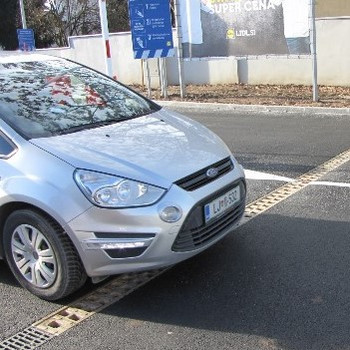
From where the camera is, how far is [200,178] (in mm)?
3857

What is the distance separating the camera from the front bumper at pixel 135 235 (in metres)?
3.54

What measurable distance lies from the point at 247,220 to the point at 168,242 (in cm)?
167

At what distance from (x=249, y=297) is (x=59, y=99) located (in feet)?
6.93

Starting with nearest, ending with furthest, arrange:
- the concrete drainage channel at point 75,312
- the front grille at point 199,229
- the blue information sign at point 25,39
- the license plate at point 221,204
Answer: the concrete drainage channel at point 75,312, the front grille at point 199,229, the license plate at point 221,204, the blue information sign at point 25,39

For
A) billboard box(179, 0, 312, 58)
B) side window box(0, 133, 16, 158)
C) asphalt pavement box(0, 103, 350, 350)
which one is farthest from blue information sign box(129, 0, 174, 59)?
side window box(0, 133, 16, 158)

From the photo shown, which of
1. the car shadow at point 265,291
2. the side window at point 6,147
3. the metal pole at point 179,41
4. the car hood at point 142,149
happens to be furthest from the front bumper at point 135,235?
the metal pole at point 179,41

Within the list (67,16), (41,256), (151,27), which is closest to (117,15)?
(67,16)

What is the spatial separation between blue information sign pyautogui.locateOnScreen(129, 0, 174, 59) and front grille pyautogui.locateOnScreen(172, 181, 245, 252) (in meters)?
8.86

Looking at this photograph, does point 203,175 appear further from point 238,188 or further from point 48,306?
point 48,306

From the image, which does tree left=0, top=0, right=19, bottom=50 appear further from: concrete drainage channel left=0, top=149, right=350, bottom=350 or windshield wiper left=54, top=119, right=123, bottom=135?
concrete drainage channel left=0, top=149, right=350, bottom=350

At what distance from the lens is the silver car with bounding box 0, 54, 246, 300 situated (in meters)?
3.56

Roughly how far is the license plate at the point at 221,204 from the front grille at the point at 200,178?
0.14 m

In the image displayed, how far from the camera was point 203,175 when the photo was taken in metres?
3.89

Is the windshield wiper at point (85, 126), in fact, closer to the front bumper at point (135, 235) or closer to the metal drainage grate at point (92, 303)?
the front bumper at point (135, 235)
